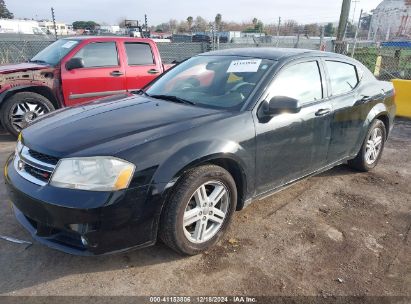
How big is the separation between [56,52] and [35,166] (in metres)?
4.71

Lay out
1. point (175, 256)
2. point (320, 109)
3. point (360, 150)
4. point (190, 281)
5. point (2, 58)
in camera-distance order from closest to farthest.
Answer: point (190, 281)
point (175, 256)
point (320, 109)
point (360, 150)
point (2, 58)

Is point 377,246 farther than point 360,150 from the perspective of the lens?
No

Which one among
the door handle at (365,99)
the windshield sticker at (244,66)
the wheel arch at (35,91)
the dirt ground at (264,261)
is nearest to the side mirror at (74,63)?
the wheel arch at (35,91)

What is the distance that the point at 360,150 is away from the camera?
4.80 meters

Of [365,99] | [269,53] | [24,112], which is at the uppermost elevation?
[269,53]

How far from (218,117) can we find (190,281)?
1317 mm

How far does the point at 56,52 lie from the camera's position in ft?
22.3

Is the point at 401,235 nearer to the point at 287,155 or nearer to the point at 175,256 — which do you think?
the point at 287,155

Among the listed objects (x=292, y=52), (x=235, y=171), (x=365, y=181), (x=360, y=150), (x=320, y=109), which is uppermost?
(x=292, y=52)

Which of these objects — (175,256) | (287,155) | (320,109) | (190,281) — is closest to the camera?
(190,281)

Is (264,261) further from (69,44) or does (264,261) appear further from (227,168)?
(69,44)

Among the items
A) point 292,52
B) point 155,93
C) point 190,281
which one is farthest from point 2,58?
point 190,281

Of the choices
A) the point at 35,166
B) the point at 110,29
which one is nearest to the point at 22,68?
the point at 35,166

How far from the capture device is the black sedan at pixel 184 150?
2.55 metres
